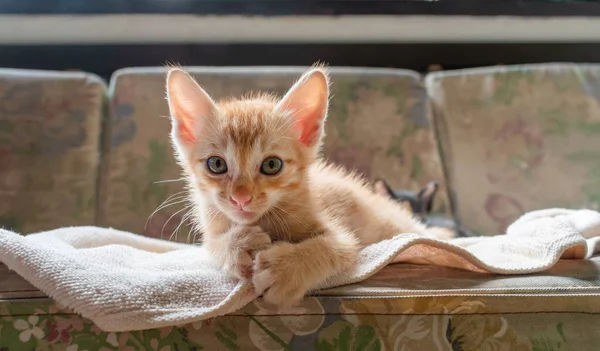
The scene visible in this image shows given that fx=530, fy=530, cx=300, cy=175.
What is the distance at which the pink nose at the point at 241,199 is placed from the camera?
38.4 inches

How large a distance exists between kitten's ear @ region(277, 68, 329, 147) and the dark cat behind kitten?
62cm

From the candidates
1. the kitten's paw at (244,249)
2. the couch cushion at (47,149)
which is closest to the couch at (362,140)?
the couch cushion at (47,149)

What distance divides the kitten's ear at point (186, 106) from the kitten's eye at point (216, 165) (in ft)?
0.29

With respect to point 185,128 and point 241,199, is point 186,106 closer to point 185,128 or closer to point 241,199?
point 185,128

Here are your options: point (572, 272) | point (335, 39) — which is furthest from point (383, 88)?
point (572, 272)

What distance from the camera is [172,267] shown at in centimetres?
101

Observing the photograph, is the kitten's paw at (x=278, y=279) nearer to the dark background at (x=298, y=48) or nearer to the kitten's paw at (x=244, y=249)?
the kitten's paw at (x=244, y=249)

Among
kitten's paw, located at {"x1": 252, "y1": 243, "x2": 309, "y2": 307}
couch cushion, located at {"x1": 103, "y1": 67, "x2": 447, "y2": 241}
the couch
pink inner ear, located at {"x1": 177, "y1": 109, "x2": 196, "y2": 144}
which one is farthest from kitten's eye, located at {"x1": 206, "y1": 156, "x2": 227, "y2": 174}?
couch cushion, located at {"x1": 103, "y1": 67, "x2": 447, "y2": 241}

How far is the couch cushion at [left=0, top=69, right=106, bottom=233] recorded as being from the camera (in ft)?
5.41

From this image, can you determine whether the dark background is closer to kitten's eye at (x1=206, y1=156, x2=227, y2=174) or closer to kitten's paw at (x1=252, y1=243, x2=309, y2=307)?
kitten's eye at (x1=206, y1=156, x2=227, y2=174)

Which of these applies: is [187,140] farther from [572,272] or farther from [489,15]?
[489,15]

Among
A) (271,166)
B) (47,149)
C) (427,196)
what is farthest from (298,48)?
(271,166)

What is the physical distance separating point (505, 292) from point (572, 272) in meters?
0.18

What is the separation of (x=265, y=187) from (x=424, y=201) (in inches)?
35.7
